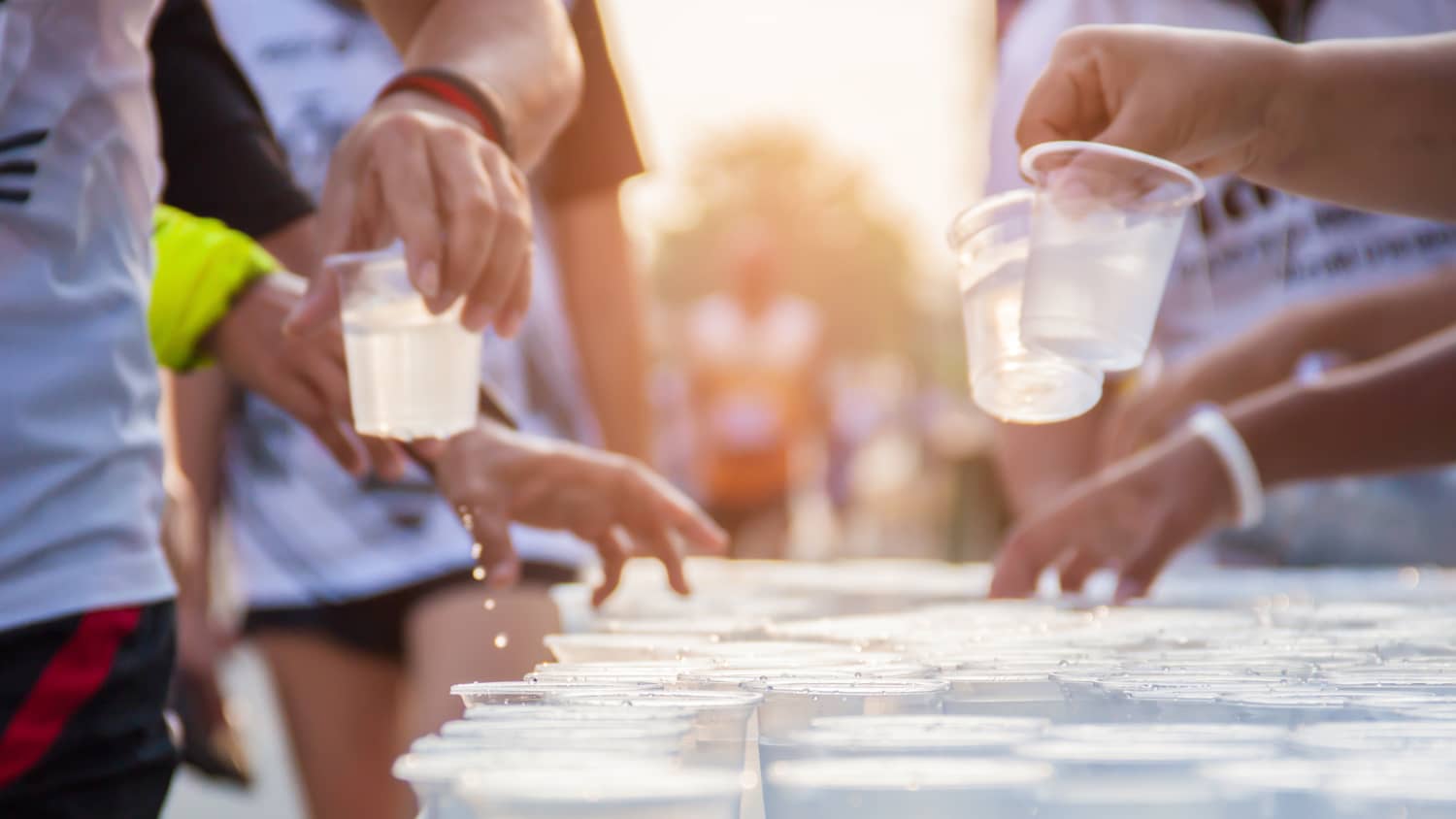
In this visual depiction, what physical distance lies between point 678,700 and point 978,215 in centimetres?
62

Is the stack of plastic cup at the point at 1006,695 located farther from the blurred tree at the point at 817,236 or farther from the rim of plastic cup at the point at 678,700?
the blurred tree at the point at 817,236

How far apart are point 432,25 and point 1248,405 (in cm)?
123

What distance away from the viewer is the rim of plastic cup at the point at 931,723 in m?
0.72

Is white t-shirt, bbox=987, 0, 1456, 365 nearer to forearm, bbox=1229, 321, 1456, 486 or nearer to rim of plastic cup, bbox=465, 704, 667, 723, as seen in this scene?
forearm, bbox=1229, 321, 1456, 486

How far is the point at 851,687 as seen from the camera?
0.83 m

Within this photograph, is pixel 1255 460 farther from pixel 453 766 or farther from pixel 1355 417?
pixel 453 766


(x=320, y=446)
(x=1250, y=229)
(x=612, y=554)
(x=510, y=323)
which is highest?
(x=510, y=323)

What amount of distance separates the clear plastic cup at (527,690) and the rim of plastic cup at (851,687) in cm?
8

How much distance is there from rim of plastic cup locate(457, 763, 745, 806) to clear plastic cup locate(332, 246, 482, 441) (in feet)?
2.25

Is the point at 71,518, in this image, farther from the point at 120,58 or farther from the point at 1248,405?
the point at 1248,405

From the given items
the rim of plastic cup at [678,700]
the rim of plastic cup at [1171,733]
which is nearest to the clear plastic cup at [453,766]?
the rim of plastic cup at [678,700]

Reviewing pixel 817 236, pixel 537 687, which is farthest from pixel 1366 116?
pixel 817 236

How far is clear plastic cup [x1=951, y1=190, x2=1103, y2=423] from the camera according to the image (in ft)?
3.88

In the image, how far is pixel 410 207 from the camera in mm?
1100
